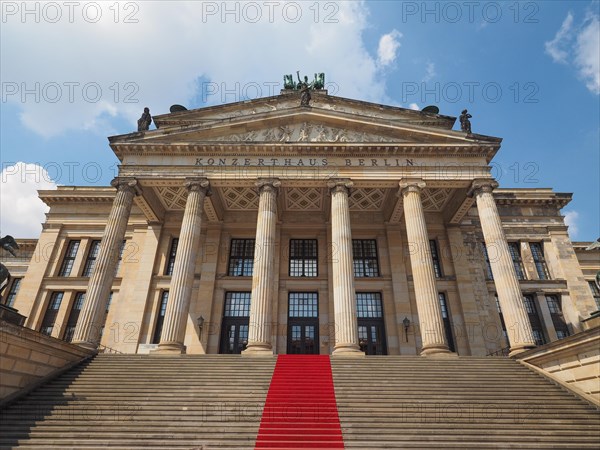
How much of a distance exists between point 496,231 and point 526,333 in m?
6.22

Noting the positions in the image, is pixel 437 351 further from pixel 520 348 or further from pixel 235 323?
pixel 235 323

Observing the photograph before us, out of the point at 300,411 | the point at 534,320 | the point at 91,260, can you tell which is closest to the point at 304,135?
the point at 300,411

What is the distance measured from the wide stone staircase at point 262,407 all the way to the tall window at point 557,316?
14926mm

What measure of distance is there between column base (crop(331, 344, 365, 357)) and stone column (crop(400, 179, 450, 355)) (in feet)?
11.8

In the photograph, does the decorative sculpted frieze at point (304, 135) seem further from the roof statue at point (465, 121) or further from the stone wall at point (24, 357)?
the stone wall at point (24, 357)

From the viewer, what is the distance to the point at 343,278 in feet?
68.7

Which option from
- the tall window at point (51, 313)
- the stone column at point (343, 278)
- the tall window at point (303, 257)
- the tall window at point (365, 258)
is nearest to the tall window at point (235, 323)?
the tall window at point (303, 257)

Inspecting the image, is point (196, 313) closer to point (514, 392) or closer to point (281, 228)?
point (281, 228)

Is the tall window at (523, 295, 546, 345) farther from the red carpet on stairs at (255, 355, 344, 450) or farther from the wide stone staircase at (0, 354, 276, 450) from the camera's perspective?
the wide stone staircase at (0, 354, 276, 450)

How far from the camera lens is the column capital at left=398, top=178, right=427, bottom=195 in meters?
23.8

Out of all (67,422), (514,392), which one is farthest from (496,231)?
(67,422)

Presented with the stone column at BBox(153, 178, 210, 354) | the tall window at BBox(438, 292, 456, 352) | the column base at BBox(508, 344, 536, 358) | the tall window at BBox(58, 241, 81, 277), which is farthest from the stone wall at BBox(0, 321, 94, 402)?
the tall window at BBox(438, 292, 456, 352)

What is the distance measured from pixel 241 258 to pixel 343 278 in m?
11.0

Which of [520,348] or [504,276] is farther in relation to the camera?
[504,276]
